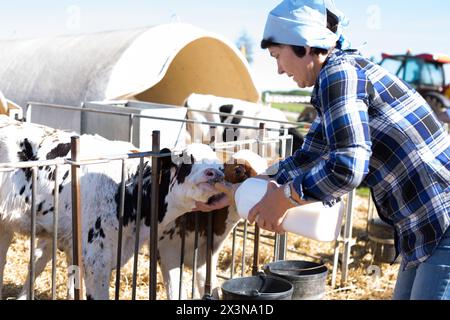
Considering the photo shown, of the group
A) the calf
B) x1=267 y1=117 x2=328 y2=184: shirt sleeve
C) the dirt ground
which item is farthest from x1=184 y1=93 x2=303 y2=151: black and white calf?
x1=267 y1=117 x2=328 y2=184: shirt sleeve

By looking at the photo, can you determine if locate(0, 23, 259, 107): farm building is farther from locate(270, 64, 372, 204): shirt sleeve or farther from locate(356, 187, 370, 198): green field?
locate(270, 64, 372, 204): shirt sleeve

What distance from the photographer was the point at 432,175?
1.97 meters

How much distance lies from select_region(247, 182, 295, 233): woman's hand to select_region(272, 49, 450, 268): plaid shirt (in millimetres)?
87

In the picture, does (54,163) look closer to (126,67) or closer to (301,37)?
(301,37)

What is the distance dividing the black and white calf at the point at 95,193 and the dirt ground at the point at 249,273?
2.83 feet

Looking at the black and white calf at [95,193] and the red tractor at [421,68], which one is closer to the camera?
the black and white calf at [95,193]

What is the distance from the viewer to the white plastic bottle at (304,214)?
2.31 metres

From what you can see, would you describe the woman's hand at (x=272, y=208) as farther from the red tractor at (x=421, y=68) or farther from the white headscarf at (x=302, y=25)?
the red tractor at (x=421, y=68)

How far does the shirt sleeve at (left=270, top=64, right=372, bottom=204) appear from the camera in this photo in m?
1.81

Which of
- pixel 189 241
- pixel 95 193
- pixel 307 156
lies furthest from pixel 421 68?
pixel 307 156

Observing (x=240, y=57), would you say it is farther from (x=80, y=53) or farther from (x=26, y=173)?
(x=26, y=173)

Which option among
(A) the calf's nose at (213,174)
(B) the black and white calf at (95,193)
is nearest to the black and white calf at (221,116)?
(B) the black and white calf at (95,193)

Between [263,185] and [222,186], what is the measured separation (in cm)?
59
